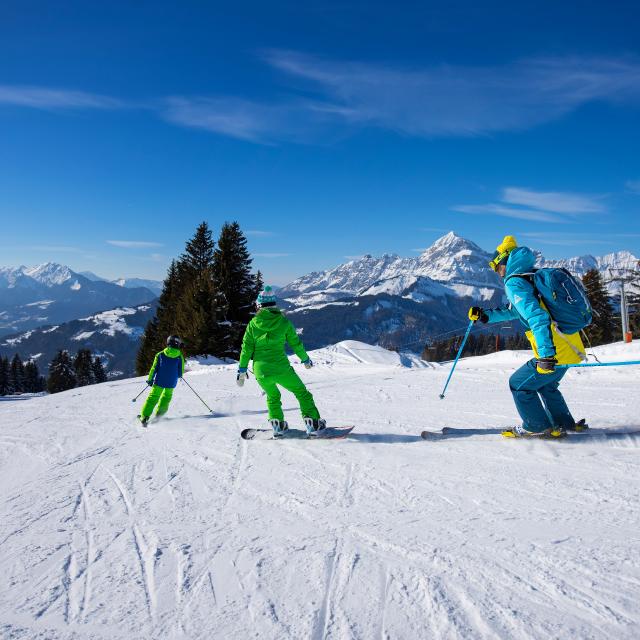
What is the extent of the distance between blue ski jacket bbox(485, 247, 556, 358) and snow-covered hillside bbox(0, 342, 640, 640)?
120cm

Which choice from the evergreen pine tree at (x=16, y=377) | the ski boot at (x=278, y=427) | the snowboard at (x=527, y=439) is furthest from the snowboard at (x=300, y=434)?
the evergreen pine tree at (x=16, y=377)

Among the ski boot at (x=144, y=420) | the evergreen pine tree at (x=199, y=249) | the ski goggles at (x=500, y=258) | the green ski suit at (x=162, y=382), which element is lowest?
the ski boot at (x=144, y=420)

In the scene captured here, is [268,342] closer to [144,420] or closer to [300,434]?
[300,434]

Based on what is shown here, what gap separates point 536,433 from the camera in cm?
527

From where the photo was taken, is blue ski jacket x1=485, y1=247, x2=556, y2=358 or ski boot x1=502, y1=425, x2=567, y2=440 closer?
blue ski jacket x1=485, y1=247, x2=556, y2=358

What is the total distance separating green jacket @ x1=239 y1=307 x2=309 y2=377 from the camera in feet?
20.8

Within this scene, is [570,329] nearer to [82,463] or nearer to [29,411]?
[82,463]

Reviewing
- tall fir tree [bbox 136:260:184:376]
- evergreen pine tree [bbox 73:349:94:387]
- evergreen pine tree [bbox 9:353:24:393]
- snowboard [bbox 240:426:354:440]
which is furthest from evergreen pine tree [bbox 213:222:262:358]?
evergreen pine tree [bbox 9:353:24:393]

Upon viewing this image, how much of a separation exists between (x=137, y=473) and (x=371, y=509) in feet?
10.0

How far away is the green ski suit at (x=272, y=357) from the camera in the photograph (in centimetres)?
633

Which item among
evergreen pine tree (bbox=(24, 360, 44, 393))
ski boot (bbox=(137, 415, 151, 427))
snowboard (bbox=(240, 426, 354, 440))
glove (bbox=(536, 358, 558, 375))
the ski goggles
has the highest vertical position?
the ski goggles

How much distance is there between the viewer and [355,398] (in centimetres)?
997

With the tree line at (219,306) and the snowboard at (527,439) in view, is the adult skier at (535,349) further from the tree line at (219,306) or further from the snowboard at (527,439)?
the tree line at (219,306)

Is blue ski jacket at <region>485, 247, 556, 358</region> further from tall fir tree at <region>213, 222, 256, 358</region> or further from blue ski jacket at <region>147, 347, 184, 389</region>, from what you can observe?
tall fir tree at <region>213, 222, 256, 358</region>
